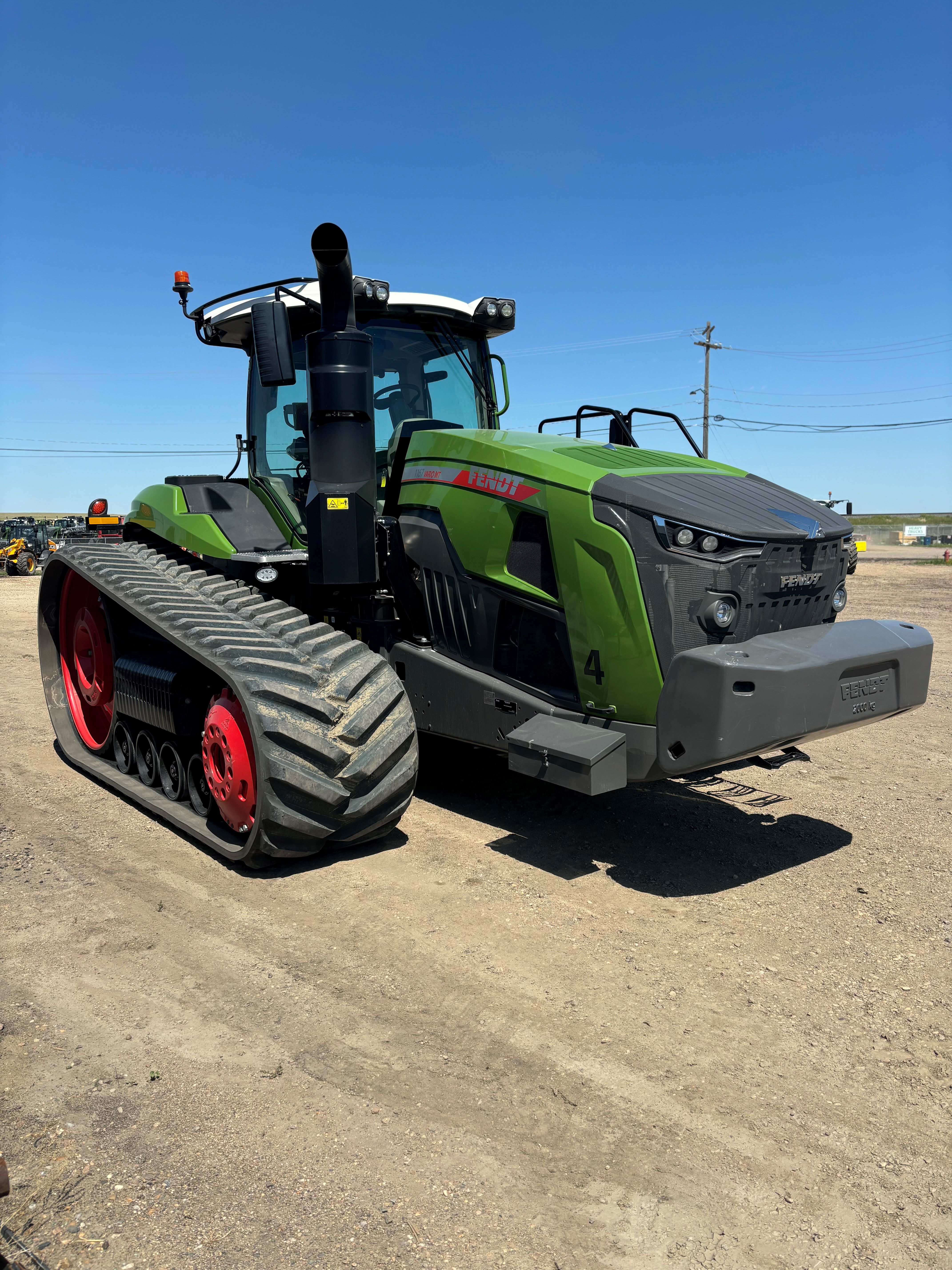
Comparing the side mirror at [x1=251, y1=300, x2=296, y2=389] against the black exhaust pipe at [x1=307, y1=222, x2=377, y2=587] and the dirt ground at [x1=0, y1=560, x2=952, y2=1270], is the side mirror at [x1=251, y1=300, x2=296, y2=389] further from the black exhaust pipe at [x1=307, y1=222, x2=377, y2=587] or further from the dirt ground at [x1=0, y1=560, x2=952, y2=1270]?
the dirt ground at [x1=0, y1=560, x2=952, y2=1270]

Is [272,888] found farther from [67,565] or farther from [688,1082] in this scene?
[67,565]

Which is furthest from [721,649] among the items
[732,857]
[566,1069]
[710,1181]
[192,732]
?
[192,732]

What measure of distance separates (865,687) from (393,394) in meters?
2.95

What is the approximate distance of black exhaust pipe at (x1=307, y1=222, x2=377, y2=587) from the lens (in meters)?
4.59

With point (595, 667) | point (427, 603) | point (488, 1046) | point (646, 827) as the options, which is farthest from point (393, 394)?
point (488, 1046)

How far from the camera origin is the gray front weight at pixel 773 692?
3.55 metres

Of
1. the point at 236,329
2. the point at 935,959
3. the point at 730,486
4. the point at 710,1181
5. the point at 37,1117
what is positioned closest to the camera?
the point at 710,1181

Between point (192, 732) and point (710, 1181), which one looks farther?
point (192, 732)

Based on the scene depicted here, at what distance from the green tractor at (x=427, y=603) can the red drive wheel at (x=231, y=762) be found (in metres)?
→ 0.02

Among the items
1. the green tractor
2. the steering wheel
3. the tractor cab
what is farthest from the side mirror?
the steering wheel

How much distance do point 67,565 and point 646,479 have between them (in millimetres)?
3789

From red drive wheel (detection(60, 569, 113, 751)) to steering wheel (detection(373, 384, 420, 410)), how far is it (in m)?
2.13

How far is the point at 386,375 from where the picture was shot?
5.30 meters

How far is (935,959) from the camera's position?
3.50 meters
